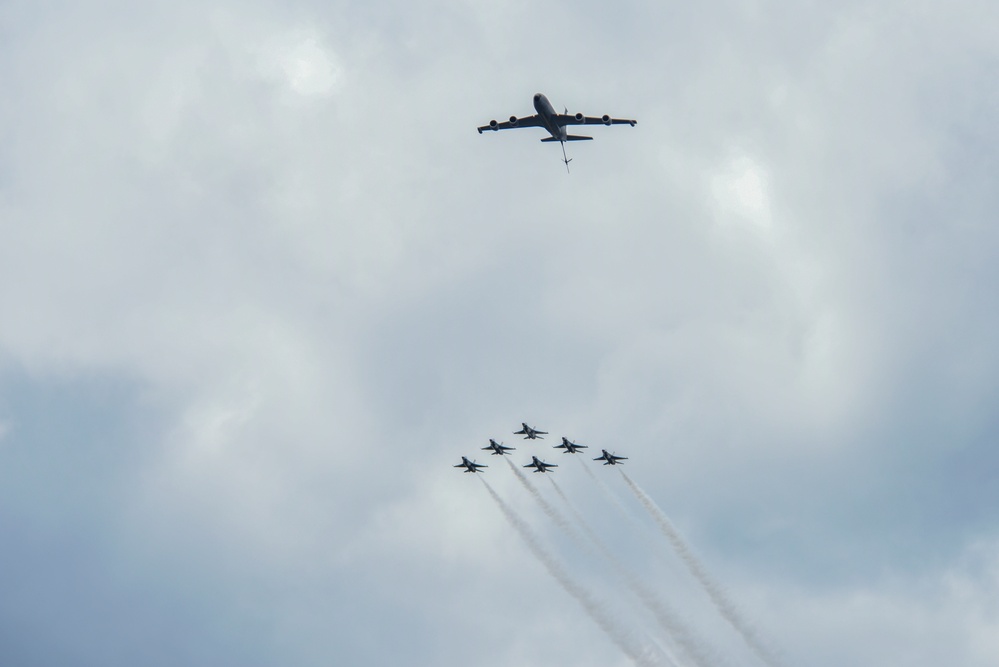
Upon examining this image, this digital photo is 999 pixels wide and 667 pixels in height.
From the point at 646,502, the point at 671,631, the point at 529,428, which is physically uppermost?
the point at 529,428

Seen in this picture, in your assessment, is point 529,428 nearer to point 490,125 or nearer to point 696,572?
point 696,572

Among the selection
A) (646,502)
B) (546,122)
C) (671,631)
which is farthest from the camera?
(646,502)

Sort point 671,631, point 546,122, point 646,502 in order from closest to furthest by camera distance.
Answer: point 546,122 → point 671,631 → point 646,502

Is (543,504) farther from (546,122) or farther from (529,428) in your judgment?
(546,122)

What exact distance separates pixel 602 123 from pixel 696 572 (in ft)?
197

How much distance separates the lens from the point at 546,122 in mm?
133625

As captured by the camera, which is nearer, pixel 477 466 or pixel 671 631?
pixel 671 631

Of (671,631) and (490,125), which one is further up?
(490,125)

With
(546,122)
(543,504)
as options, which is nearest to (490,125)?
(546,122)

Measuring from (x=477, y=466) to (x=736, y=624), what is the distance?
45507mm

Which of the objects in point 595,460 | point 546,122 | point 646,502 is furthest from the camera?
point 595,460

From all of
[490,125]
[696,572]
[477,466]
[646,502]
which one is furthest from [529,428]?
[490,125]

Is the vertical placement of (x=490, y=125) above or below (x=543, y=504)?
above

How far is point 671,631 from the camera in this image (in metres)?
149
